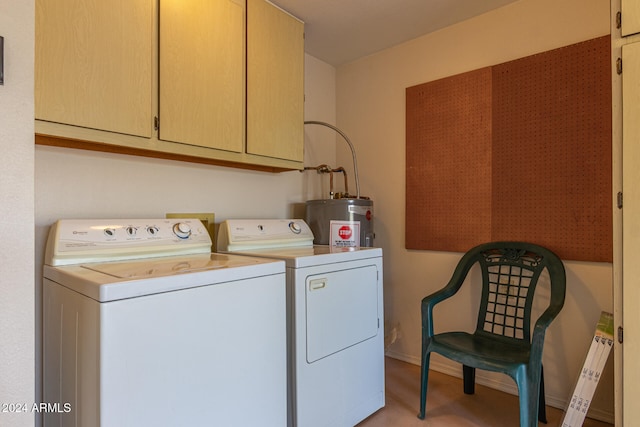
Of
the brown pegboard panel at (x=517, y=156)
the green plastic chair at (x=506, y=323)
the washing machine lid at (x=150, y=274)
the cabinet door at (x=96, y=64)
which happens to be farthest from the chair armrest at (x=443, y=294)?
the cabinet door at (x=96, y=64)

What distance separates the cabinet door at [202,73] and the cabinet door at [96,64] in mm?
81

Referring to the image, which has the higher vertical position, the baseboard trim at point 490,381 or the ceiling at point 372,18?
the ceiling at point 372,18

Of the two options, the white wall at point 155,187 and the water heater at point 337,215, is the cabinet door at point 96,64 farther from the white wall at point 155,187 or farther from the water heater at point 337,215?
the water heater at point 337,215

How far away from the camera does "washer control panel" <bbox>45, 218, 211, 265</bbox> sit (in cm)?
145

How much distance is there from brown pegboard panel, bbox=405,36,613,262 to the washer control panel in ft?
5.12

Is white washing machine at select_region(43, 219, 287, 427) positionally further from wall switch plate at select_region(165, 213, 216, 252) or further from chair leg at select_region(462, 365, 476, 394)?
chair leg at select_region(462, 365, 476, 394)

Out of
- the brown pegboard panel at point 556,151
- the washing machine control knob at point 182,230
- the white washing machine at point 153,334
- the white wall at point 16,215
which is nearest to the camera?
the white wall at point 16,215

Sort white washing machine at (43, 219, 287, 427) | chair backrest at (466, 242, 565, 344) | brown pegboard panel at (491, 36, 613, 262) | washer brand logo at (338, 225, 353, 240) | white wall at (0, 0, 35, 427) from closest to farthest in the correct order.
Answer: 1. white wall at (0, 0, 35, 427)
2. white washing machine at (43, 219, 287, 427)
3. brown pegboard panel at (491, 36, 613, 262)
4. chair backrest at (466, 242, 565, 344)
5. washer brand logo at (338, 225, 353, 240)

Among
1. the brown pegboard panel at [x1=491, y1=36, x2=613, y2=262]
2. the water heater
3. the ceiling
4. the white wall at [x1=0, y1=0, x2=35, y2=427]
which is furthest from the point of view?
the water heater

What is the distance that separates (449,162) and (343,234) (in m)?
0.89

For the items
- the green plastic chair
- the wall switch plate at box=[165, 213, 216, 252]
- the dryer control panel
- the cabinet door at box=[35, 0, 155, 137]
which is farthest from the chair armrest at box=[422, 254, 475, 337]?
the cabinet door at box=[35, 0, 155, 137]

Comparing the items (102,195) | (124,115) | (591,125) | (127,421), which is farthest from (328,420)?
(591,125)

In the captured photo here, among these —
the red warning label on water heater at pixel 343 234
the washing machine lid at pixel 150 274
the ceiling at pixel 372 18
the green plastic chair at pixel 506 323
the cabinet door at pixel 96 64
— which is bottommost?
the green plastic chair at pixel 506 323
